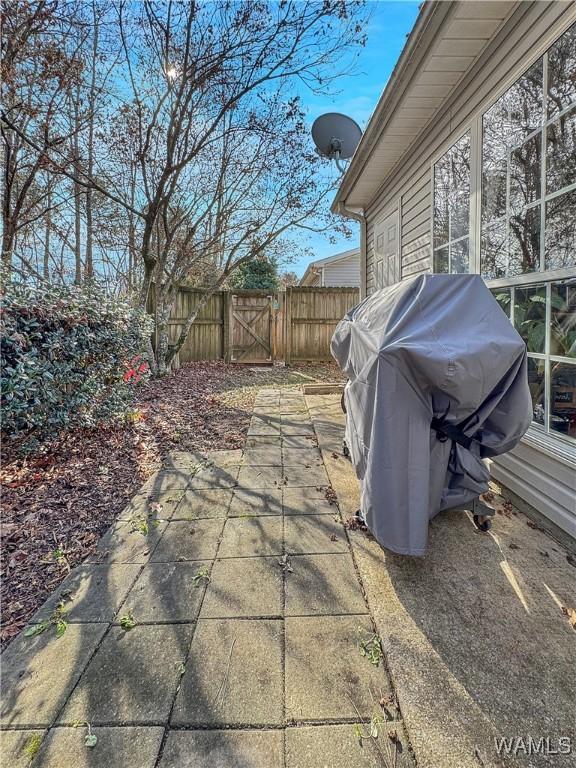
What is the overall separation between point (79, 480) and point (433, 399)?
8.83 feet

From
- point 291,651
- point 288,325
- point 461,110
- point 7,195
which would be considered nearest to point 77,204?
point 7,195

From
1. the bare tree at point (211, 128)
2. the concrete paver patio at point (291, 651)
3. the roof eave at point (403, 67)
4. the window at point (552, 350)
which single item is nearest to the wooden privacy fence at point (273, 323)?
the bare tree at point (211, 128)

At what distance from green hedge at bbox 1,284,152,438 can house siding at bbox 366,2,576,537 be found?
137 inches

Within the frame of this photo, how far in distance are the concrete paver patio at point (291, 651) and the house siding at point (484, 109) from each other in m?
0.27

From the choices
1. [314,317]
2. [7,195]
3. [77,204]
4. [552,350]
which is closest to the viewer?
[552,350]

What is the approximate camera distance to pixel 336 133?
237 inches

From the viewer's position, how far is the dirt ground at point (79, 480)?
1951mm

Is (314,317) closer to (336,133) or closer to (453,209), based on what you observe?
(336,133)

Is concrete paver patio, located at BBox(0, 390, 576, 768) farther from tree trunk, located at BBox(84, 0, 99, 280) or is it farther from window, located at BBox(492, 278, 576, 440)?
tree trunk, located at BBox(84, 0, 99, 280)

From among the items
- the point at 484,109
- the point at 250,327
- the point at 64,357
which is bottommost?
the point at 64,357

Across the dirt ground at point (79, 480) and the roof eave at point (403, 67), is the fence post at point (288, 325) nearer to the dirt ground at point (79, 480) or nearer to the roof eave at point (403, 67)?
the dirt ground at point (79, 480)

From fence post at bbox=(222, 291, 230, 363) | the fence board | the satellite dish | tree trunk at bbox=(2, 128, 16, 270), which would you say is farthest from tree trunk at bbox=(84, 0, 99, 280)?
the fence board
